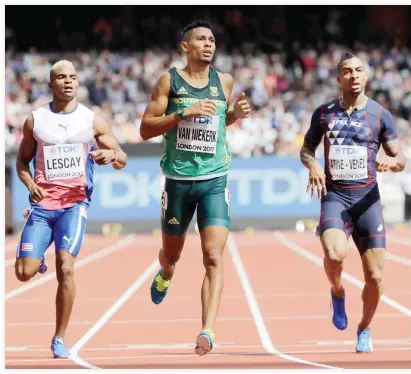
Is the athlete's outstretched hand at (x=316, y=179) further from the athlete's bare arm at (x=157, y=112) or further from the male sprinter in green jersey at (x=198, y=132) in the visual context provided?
the athlete's bare arm at (x=157, y=112)

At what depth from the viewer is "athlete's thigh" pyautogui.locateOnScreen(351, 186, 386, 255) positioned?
8.72 metres

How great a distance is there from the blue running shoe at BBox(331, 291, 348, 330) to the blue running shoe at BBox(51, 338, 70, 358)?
7.64 ft

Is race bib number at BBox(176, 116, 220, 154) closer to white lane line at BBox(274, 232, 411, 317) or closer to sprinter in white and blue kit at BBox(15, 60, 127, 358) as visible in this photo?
sprinter in white and blue kit at BBox(15, 60, 127, 358)

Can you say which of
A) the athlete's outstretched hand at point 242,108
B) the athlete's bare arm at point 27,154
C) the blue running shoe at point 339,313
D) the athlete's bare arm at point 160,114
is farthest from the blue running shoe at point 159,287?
the athlete's outstretched hand at point 242,108

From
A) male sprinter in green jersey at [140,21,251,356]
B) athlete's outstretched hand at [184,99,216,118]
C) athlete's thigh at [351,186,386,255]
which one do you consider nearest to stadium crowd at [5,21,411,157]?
athlete's thigh at [351,186,386,255]

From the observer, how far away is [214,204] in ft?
26.8

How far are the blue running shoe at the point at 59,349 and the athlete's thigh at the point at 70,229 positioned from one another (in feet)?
2.25

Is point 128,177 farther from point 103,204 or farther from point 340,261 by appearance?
point 340,261

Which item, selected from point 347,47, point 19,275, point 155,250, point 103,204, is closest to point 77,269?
point 155,250

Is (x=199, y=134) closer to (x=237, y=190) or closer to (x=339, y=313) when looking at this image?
(x=339, y=313)

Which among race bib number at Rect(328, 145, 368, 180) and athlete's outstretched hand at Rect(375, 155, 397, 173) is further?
race bib number at Rect(328, 145, 368, 180)

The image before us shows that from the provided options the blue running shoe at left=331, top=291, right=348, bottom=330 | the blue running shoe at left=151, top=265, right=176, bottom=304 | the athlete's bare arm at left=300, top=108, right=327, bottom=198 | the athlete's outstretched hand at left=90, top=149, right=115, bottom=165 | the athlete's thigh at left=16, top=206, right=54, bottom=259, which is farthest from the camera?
the blue running shoe at left=151, top=265, right=176, bottom=304

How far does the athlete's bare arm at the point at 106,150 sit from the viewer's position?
797cm

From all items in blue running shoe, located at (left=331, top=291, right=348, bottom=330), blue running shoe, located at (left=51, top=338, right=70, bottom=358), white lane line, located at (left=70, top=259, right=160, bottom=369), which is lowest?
white lane line, located at (left=70, top=259, right=160, bottom=369)
